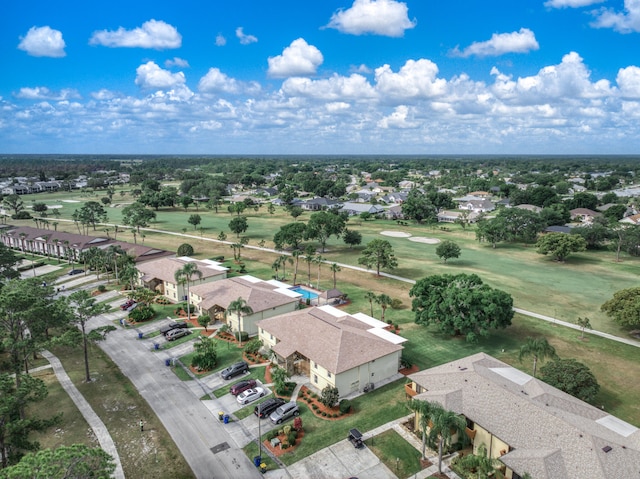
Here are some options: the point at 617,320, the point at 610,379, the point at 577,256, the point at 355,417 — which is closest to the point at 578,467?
the point at 355,417

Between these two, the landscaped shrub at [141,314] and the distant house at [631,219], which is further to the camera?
the distant house at [631,219]

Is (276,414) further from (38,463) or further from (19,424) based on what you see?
(38,463)

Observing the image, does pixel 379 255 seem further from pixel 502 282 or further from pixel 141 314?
pixel 141 314

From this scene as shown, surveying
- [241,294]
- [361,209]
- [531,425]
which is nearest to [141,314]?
[241,294]

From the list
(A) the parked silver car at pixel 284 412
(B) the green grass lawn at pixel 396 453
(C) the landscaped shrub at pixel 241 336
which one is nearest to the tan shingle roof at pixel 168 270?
(C) the landscaped shrub at pixel 241 336

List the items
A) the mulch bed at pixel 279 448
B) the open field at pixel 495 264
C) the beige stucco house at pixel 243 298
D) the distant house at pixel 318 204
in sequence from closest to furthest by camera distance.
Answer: the mulch bed at pixel 279 448 → the beige stucco house at pixel 243 298 → the open field at pixel 495 264 → the distant house at pixel 318 204

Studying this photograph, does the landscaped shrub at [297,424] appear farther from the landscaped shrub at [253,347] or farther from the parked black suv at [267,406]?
the landscaped shrub at [253,347]

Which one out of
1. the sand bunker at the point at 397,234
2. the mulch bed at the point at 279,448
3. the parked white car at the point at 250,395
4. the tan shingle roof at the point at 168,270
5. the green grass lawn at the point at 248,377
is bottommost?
the mulch bed at the point at 279,448
